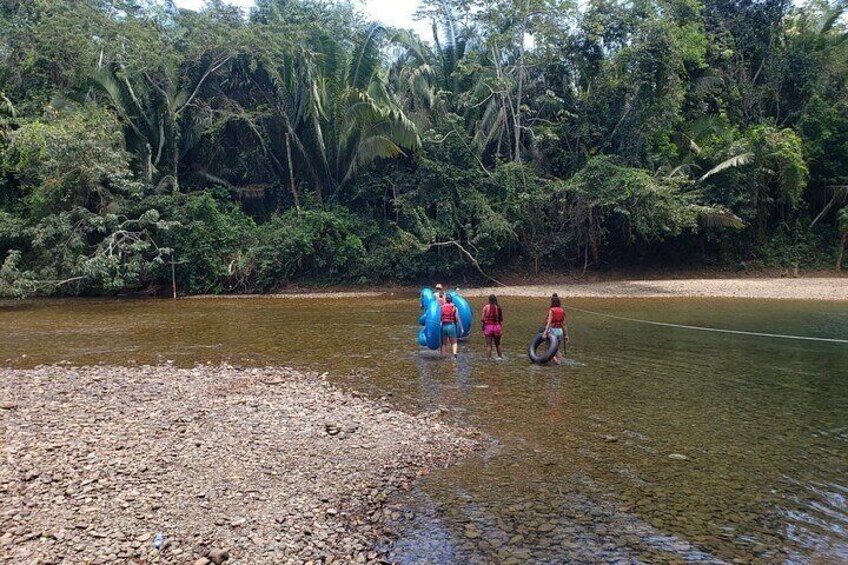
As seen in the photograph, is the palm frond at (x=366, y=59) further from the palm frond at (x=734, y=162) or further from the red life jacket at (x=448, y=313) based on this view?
the red life jacket at (x=448, y=313)

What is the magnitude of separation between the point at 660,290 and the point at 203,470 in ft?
74.8

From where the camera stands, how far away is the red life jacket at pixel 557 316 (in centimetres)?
1200

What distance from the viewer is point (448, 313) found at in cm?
1261

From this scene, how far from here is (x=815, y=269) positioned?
28.9 m

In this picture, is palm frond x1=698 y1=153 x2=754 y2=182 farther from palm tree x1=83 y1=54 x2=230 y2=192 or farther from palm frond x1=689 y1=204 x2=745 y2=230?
palm tree x1=83 y1=54 x2=230 y2=192

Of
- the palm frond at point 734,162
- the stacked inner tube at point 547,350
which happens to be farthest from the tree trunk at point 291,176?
the palm frond at point 734,162

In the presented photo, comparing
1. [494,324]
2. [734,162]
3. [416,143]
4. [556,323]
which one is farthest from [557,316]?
[734,162]

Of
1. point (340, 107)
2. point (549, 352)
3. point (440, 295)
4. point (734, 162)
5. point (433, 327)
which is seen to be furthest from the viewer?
point (340, 107)

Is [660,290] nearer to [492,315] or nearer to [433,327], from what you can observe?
[492,315]

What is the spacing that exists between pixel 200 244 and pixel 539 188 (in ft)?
56.2

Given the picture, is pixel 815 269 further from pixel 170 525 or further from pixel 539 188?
pixel 170 525

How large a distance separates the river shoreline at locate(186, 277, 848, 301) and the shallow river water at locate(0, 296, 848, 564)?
4070mm

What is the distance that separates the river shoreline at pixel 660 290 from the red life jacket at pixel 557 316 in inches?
494

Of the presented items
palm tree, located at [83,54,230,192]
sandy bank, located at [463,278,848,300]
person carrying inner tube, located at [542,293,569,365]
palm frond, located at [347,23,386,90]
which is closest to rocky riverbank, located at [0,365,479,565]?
person carrying inner tube, located at [542,293,569,365]
